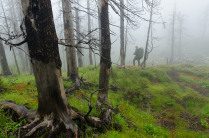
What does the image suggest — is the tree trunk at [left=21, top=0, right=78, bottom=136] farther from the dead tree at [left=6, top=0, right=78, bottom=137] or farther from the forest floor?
the forest floor

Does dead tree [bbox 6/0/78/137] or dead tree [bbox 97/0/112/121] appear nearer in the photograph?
dead tree [bbox 6/0/78/137]

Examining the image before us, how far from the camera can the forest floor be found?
367cm

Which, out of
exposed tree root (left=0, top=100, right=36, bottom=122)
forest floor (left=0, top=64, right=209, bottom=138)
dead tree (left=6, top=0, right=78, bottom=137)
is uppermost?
dead tree (left=6, top=0, right=78, bottom=137)

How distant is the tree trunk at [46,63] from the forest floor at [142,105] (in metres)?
0.68

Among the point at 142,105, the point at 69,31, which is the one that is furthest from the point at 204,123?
the point at 69,31

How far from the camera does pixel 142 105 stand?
6.27m

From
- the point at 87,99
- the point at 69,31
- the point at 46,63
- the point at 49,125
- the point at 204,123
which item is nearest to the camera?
the point at 46,63

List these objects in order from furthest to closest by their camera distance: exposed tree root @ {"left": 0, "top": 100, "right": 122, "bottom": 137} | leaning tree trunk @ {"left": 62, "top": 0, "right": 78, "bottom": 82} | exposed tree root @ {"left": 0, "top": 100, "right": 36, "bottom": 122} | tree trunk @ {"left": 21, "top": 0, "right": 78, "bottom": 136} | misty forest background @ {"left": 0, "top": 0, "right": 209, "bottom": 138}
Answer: leaning tree trunk @ {"left": 62, "top": 0, "right": 78, "bottom": 82} → exposed tree root @ {"left": 0, "top": 100, "right": 36, "bottom": 122} → exposed tree root @ {"left": 0, "top": 100, "right": 122, "bottom": 137} → misty forest background @ {"left": 0, "top": 0, "right": 209, "bottom": 138} → tree trunk @ {"left": 21, "top": 0, "right": 78, "bottom": 136}

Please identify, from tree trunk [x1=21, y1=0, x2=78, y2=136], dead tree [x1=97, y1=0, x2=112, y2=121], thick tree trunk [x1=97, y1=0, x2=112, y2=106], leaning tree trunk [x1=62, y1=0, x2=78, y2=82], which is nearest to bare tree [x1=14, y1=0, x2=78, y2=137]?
tree trunk [x1=21, y1=0, x2=78, y2=136]

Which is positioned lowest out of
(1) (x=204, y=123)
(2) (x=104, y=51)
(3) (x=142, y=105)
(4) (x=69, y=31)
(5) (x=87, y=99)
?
(1) (x=204, y=123)

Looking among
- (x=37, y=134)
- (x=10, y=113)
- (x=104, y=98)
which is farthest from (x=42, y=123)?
(x=104, y=98)

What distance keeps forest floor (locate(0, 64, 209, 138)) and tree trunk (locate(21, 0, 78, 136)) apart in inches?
26.7

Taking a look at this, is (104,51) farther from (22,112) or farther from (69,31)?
(69,31)

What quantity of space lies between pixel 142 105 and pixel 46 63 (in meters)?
5.27
